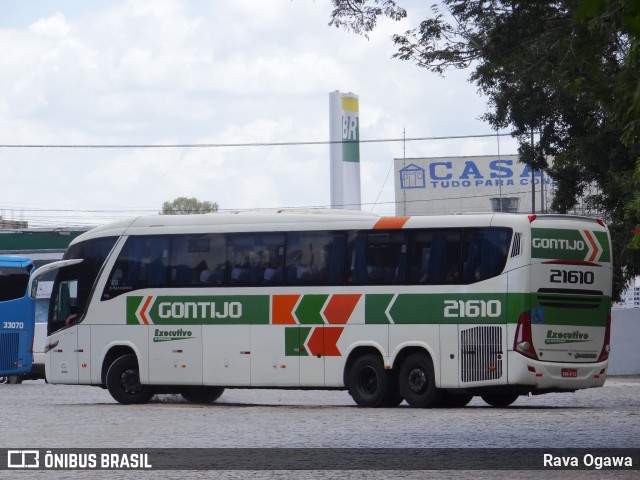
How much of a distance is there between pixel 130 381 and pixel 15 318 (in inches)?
381

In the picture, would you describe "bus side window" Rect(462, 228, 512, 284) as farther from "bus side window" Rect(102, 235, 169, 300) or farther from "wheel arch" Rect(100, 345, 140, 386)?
"wheel arch" Rect(100, 345, 140, 386)

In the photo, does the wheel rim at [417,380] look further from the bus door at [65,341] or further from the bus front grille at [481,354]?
the bus door at [65,341]

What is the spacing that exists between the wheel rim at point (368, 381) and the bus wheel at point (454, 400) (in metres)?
1.26

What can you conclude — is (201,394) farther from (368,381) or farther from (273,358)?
(368,381)

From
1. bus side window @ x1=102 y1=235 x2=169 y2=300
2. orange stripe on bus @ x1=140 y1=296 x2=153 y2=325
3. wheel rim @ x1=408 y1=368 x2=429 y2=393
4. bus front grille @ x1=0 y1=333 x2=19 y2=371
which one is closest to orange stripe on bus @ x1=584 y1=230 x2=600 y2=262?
wheel rim @ x1=408 y1=368 x2=429 y2=393

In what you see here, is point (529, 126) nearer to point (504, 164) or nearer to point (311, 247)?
point (311, 247)

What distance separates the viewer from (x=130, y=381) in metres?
25.0

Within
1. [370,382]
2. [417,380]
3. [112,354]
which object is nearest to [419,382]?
[417,380]

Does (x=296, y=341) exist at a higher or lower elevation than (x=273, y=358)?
higher

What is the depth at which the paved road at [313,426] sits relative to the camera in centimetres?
1469

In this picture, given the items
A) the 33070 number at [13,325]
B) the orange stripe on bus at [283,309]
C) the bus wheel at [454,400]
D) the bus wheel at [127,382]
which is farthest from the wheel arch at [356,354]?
the 33070 number at [13,325]

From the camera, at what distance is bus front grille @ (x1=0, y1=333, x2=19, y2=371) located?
33.5 m

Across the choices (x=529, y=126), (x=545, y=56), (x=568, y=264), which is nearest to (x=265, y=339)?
(x=568, y=264)

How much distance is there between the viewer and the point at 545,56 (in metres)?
17.1
